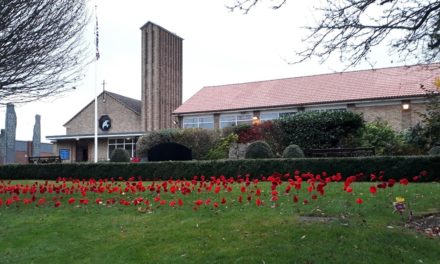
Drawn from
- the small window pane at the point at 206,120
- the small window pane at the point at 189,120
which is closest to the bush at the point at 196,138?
the small window pane at the point at 206,120

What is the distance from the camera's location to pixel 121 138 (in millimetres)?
42656

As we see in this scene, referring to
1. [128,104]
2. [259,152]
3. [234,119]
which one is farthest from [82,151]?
[259,152]

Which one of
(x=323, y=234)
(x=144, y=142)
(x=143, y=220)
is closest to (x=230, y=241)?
(x=323, y=234)

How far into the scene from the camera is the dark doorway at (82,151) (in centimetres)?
4478

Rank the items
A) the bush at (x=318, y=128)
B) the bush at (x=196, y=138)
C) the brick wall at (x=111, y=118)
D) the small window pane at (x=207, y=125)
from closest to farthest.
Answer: the bush at (x=318, y=128) → the bush at (x=196, y=138) → the small window pane at (x=207, y=125) → the brick wall at (x=111, y=118)

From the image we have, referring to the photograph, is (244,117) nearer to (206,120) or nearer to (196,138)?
(206,120)

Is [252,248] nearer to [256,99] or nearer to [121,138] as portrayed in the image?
[256,99]

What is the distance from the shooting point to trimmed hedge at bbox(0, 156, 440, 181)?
1209 centimetres

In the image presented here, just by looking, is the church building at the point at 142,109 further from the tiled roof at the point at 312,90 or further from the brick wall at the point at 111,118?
the tiled roof at the point at 312,90

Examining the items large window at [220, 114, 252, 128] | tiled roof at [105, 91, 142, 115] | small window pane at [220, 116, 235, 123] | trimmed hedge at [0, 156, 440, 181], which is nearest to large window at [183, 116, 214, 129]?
small window pane at [220, 116, 235, 123]

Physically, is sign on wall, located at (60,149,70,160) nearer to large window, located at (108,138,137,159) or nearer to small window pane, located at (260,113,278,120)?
large window, located at (108,138,137,159)

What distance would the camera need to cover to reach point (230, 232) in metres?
6.48

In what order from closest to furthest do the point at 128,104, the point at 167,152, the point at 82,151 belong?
the point at 167,152, the point at 82,151, the point at 128,104

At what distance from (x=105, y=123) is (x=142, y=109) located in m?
4.00
